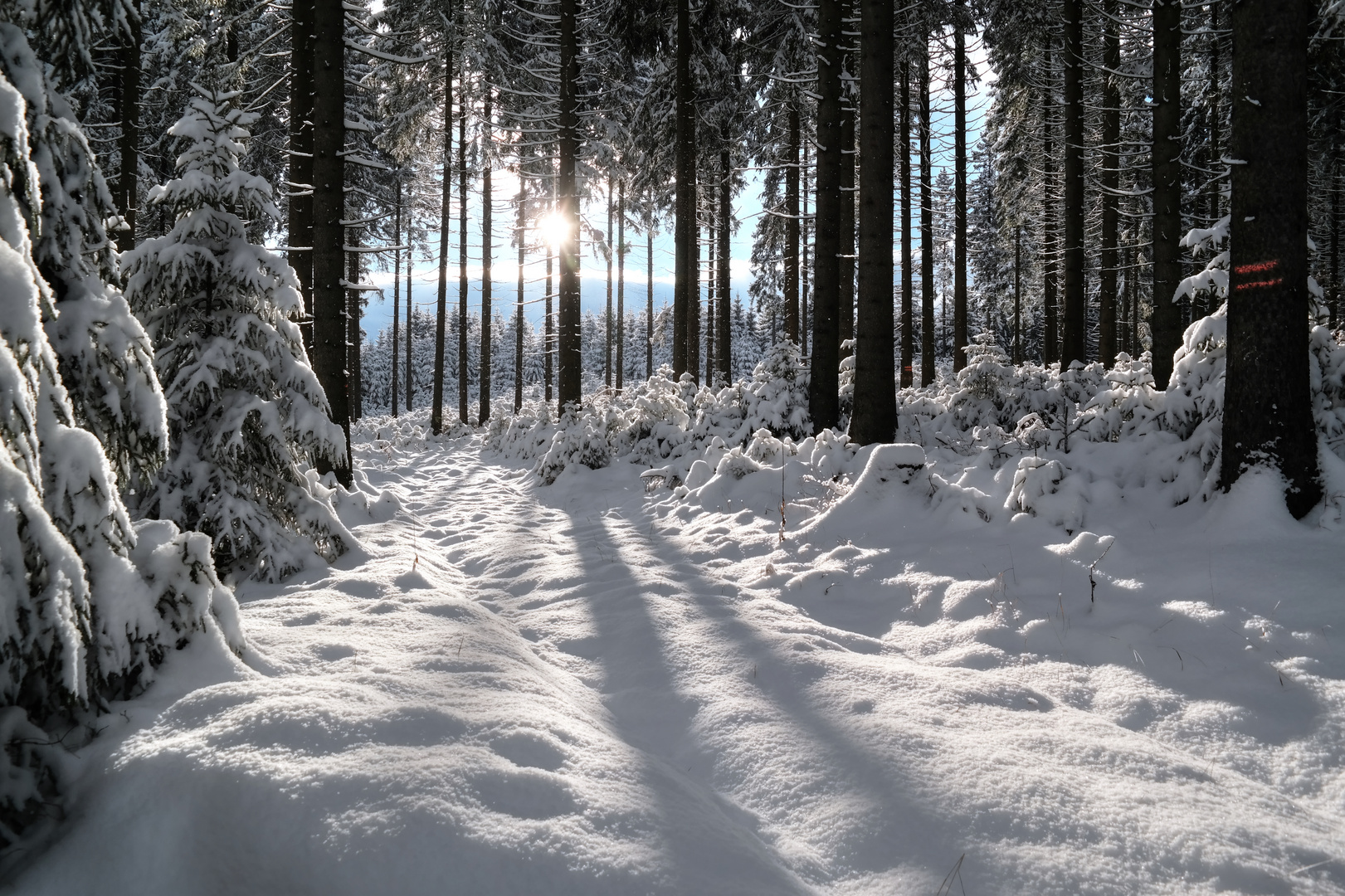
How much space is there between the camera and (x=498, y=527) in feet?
22.9

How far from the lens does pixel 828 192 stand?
8992 millimetres

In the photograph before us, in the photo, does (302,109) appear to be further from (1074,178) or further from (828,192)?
(1074,178)

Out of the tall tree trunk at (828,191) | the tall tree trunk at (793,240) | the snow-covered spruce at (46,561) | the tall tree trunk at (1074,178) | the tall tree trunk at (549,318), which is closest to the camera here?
the snow-covered spruce at (46,561)

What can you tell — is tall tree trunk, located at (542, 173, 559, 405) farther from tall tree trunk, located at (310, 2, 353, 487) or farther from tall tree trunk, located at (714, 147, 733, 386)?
tall tree trunk, located at (310, 2, 353, 487)

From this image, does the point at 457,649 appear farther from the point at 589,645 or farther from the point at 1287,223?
the point at 1287,223

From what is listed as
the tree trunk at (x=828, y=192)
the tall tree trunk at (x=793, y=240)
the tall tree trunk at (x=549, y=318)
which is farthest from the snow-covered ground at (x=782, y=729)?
the tall tree trunk at (x=793, y=240)

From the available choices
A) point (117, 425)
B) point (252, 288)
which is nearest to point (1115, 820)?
point (117, 425)

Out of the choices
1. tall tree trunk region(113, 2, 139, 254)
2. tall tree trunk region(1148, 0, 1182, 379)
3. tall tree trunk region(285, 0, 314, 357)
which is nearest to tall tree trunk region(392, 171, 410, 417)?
tall tree trunk region(113, 2, 139, 254)

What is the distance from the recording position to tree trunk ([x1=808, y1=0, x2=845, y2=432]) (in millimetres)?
8773

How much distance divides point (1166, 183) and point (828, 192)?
4.71 m

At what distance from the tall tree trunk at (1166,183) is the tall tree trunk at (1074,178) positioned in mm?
2861

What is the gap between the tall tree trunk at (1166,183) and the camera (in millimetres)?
8836

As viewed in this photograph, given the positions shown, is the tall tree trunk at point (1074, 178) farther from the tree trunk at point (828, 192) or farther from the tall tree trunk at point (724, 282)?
the tall tree trunk at point (724, 282)

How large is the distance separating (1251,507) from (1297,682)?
5.65 ft
